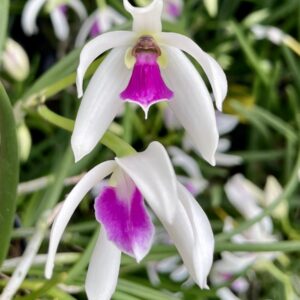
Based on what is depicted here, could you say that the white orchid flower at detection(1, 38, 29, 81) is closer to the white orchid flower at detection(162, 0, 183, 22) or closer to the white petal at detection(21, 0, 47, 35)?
the white petal at detection(21, 0, 47, 35)

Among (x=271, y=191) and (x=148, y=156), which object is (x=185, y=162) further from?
(x=148, y=156)

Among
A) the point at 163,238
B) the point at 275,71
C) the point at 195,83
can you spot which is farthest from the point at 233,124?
the point at 195,83

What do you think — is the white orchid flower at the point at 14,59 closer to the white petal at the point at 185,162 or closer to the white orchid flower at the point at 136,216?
the white petal at the point at 185,162

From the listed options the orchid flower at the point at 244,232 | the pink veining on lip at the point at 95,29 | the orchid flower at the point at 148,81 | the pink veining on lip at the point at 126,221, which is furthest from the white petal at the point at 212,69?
the pink veining on lip at the point at 95,29

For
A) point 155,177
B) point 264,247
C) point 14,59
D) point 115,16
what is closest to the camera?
point 155,177

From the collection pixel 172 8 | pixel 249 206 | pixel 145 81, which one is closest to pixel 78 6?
pixel 172 8

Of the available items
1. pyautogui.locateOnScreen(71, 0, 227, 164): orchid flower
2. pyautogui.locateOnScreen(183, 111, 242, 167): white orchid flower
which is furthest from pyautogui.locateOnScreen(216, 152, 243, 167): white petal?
pyautogui.locateOnScreen(71, 0, 227, 164): orchid flower

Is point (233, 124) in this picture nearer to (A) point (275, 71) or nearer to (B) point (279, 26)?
(A) point (275, 71)
